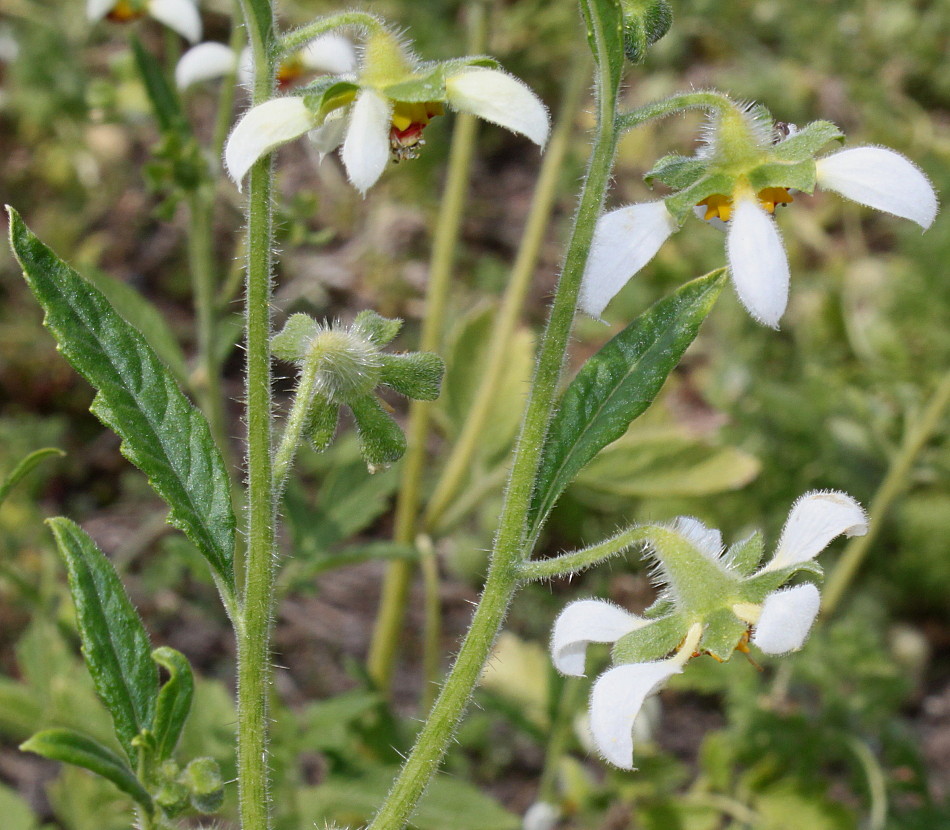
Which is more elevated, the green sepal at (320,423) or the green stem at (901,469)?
the green stem at (901,469)

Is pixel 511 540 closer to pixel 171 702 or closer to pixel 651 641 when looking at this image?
pixel 651 641

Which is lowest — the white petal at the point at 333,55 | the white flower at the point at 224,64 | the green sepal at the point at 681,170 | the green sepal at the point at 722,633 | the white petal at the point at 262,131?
the green sepal at the point at 722,633

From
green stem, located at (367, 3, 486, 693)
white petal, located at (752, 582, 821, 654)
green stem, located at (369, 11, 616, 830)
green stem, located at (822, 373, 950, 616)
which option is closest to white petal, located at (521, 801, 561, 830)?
green stem, located at (367, 3, 486, 693)

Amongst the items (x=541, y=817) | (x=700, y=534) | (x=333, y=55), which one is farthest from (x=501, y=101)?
(x=541, y=817)

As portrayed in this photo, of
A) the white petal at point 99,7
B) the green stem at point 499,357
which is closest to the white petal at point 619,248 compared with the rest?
the white petal at point 99,7

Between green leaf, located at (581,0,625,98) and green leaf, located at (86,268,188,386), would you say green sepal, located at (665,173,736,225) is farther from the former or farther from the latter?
green leaf, located at (86,268,188,386)

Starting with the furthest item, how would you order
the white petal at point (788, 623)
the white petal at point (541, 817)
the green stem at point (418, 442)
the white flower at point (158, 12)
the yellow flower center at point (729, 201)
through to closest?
the green stem at point (418, 442)
the white petal at point (541, 817)
the white flower at point (158, 12)
the yellow flower center at point (729, 201)
the white petal at point (788, 623)

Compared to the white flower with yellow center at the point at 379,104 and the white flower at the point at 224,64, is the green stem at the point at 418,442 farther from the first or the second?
the white flower with yellow center at the point at 379,104
